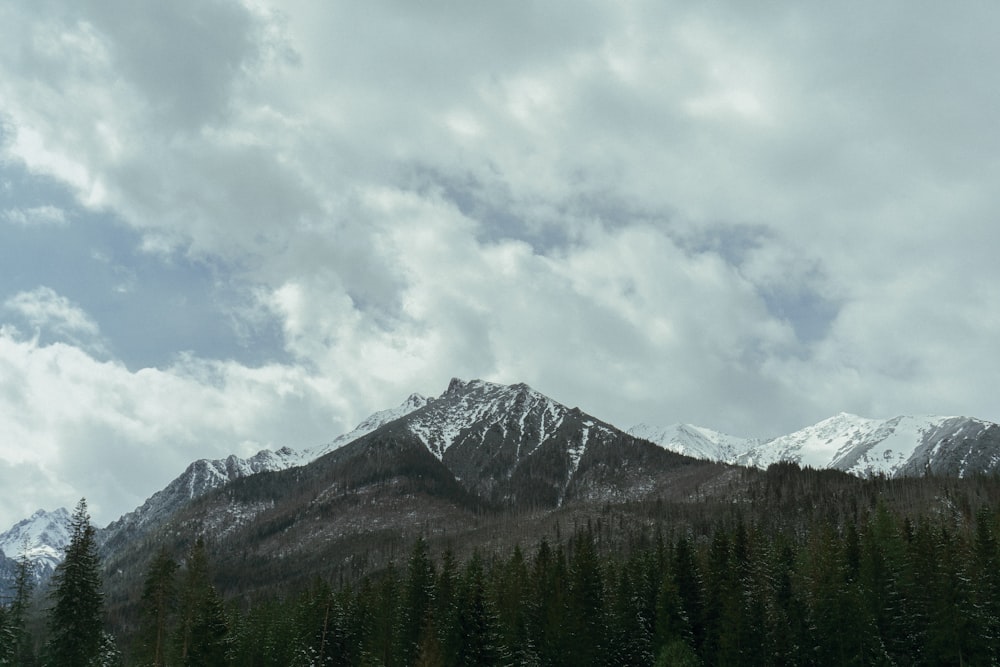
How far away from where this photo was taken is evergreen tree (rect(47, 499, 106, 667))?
59.1m

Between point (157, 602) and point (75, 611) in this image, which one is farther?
point (157, 602)

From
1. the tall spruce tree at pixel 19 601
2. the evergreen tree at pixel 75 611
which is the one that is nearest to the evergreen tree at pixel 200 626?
the evergreen tree at pixel 75 611

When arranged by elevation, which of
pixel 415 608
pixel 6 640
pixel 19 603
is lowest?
pixel 6 640

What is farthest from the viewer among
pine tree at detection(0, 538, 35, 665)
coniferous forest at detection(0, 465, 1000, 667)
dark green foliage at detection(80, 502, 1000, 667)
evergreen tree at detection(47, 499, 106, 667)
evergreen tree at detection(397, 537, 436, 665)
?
evergreen tree at detection(397, 537, 436, 665)

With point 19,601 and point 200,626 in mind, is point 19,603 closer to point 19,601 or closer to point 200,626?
point 19,601

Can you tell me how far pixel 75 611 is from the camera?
5975 cm

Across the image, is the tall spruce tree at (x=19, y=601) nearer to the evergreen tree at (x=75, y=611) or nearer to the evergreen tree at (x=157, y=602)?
the evergreen tree at (x=75, y=611)

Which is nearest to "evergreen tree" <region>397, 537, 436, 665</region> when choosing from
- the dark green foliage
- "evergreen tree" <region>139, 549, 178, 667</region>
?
the dark green foliage

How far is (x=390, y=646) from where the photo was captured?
7538 cm

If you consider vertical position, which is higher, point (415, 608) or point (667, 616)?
point (415, 608)

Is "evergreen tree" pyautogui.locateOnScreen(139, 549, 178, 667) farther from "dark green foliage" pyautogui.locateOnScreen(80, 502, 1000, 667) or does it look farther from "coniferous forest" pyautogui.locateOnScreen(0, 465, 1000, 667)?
"dark green foliage" pyautogui.locateOnScreen(80, 502, 1000, 667)

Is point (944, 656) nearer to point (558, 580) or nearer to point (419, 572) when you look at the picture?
point (558, 580)

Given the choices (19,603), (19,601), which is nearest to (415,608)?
(19,603)

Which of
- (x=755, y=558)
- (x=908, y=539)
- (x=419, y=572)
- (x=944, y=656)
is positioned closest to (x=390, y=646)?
(x=419, y=572)
